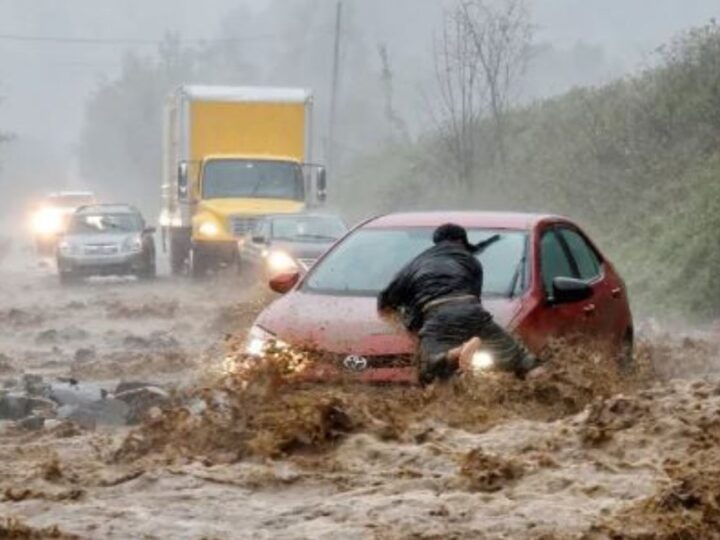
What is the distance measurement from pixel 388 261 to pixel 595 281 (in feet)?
5.46

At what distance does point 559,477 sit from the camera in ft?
26.2

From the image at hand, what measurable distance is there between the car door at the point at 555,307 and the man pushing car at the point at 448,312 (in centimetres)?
57

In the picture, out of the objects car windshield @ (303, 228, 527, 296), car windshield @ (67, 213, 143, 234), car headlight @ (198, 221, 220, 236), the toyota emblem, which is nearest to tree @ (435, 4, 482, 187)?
car windshield @ (67, 213, 143, 234)

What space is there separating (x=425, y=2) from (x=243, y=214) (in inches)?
3379

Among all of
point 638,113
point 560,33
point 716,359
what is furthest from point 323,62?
point 716,359

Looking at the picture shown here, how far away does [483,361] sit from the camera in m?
10.2

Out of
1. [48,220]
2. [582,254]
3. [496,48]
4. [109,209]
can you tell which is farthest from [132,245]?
[582,254]

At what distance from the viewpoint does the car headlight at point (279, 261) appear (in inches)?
995

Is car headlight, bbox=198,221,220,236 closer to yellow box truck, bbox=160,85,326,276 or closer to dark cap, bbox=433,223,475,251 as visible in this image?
Result: yellow box truck, bbox=160,85,326,276

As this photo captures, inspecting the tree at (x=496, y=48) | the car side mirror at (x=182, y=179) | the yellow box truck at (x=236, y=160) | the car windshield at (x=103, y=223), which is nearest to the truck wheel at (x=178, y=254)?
the car windshield at (x=103, y=223)

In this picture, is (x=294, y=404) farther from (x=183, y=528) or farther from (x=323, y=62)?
(x=323, y=62)

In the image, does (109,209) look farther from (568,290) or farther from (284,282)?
(568,290)

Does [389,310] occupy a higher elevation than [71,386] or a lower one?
higher

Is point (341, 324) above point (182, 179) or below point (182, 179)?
below
